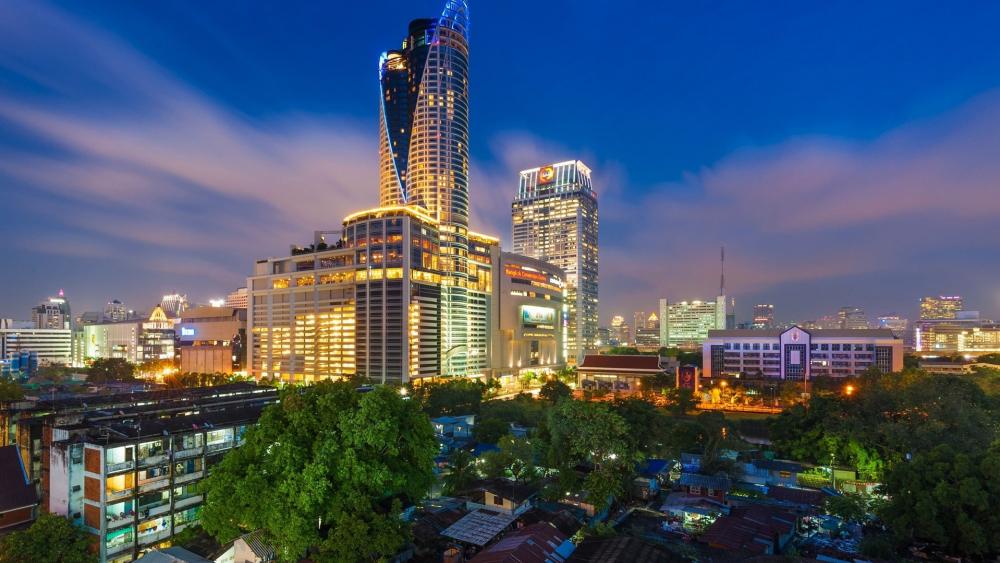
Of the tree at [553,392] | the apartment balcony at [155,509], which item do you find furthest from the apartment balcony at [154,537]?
the tree at [553,392]

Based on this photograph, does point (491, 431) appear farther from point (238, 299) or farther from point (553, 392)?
point (238, 299)

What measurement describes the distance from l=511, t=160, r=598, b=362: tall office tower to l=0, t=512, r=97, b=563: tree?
122m

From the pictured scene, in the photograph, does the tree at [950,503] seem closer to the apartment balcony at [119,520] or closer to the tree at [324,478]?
the tree at [324,478]

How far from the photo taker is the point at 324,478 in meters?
16.7

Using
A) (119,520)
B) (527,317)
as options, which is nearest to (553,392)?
(527,317)

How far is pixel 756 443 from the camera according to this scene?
3841 centimetres

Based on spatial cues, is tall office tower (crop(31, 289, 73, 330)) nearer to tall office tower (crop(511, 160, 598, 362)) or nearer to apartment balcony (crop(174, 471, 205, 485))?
tall office tower (crop(511, 160, 598, 362))

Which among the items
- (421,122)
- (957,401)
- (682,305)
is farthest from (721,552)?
(682,305)

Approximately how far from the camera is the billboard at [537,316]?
90.3m

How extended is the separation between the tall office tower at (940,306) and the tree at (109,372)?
9005 inches

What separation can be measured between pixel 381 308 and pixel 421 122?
43579 mm

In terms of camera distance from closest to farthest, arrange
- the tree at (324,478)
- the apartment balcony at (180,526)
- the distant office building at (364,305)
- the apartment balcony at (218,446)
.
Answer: the tree at (324,478) → the apartment balcony at (180,526) → the apartment balcony at (218,446) → the distant office building at (364,305)

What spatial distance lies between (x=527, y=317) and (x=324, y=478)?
7494 centimetres

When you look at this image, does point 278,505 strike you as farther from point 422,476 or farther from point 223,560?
point 422,476
